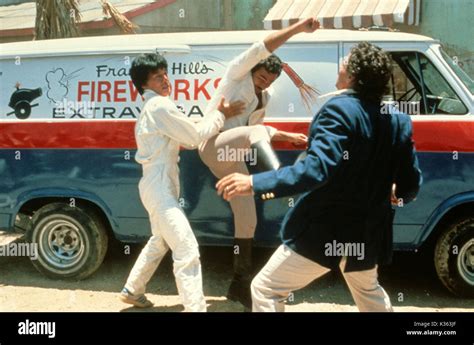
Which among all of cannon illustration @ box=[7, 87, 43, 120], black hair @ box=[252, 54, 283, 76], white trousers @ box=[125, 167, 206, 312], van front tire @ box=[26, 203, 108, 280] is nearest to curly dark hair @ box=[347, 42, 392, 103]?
black hair @ box=[252, 54, 283, 76]

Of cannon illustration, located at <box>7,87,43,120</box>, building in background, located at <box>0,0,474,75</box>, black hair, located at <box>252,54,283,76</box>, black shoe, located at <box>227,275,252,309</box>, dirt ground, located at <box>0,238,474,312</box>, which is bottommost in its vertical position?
dirt ground, located at <box>0,238,474,312</box>

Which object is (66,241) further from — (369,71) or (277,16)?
(277,16)

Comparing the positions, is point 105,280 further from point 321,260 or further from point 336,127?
point 336,127

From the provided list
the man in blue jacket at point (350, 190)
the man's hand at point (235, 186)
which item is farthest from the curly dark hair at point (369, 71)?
the man's hand at point (235, 186)

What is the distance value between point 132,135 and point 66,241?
1180 mm

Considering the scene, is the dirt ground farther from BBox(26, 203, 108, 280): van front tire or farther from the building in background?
the building in background

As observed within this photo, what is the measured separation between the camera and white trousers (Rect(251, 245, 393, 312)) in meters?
3.31

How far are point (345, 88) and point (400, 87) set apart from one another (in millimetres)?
2176

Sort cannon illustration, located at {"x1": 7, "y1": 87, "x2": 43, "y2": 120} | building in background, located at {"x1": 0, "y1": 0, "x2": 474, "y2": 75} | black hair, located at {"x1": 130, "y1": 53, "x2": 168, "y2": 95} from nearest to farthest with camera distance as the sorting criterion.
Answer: black hair, located at {"x1": 130, "y1": 53, "x2": 168, "y2": 95}, cannon illustration, located at {"x1": 7, "y1": 87, "x2": 43, "y2": 120}, building in background, located at {"x1": 0, "y1": 0, "x2": 474, "y2": 75}

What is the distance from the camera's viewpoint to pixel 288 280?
10.9 ft

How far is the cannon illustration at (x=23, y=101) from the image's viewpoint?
5516 mm

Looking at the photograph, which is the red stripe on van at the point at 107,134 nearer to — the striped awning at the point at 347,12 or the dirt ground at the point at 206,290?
the dirt ground at the point at 206,290

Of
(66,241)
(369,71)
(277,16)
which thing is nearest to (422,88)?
(369,71)
